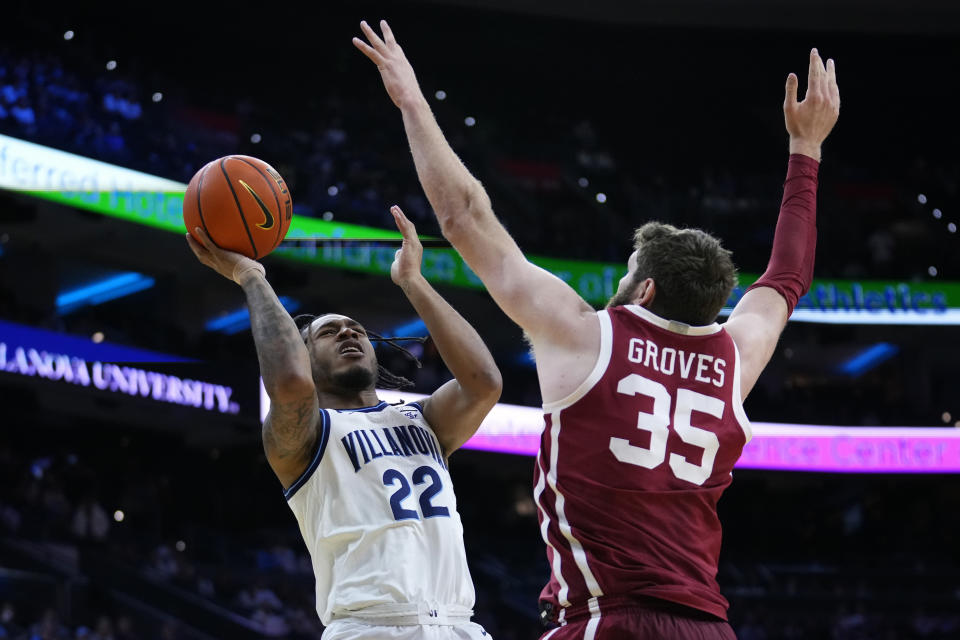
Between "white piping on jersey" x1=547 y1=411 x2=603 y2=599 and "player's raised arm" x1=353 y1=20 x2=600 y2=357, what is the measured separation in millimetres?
208

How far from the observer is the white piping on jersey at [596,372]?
8.37ft

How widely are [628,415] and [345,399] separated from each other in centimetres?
197

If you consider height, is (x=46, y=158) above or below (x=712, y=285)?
below

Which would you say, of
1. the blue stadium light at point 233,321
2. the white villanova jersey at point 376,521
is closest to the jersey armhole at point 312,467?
the white villanova jersey at point 376,521

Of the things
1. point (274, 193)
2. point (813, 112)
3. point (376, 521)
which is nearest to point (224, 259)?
point (274, 193)

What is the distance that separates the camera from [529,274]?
2.60 m

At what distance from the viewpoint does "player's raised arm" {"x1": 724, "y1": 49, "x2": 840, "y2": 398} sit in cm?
294

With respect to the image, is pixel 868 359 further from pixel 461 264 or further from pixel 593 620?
pixel 593 620

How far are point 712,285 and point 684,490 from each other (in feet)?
1.72

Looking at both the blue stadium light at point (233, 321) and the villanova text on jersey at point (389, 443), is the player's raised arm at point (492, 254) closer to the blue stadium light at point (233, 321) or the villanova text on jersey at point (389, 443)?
the villanova text on jersey at point (389, 443)

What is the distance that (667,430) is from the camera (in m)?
2.58

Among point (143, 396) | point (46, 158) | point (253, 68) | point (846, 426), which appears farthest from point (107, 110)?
point (846, 426)

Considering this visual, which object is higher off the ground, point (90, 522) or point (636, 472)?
point (636, 472)

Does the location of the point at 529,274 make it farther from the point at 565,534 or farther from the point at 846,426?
the point at 846,426
